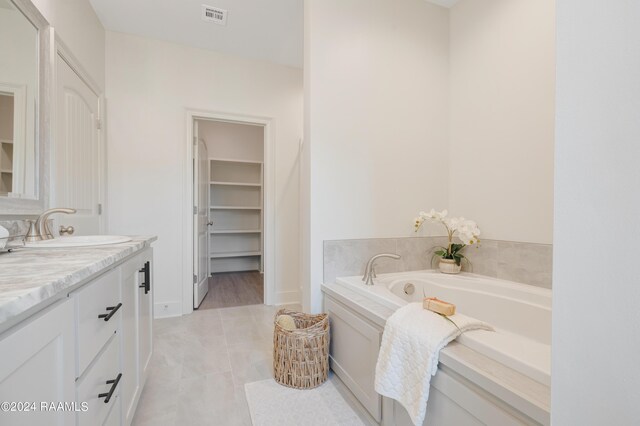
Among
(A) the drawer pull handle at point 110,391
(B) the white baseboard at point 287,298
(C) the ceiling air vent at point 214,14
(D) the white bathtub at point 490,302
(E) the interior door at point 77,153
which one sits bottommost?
(B) the white baseboard at point 287,298

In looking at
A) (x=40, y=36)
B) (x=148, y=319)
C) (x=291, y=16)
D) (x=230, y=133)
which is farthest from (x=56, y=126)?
(x=230, y=133)

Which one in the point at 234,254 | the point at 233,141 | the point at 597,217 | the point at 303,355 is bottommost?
the point at 303,355

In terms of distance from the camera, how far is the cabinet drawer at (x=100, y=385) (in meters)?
0.76

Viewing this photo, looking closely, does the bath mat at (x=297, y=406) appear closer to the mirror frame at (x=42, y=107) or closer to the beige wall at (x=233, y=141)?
the mirror frame at (x=42, y=107)

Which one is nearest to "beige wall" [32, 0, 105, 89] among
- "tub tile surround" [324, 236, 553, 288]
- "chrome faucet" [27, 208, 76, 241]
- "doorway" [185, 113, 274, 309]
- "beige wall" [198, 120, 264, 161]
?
"chrome faucet" [27, 208, 76, 241]

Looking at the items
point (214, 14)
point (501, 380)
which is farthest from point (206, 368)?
point (214, 14)

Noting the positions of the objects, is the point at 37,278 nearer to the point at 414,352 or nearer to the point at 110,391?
the point at 110,391

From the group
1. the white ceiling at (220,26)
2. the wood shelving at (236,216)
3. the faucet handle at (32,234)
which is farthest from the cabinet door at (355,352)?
the wood shelving at (236,216)

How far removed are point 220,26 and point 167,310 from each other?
2.69 metres

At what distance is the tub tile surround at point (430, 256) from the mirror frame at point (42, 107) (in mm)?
1634

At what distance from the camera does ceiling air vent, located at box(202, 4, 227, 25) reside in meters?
2.34

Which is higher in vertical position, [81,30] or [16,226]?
[81,30]

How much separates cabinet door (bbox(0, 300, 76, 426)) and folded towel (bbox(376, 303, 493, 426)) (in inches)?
38.8

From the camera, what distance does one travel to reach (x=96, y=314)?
2.76ft
